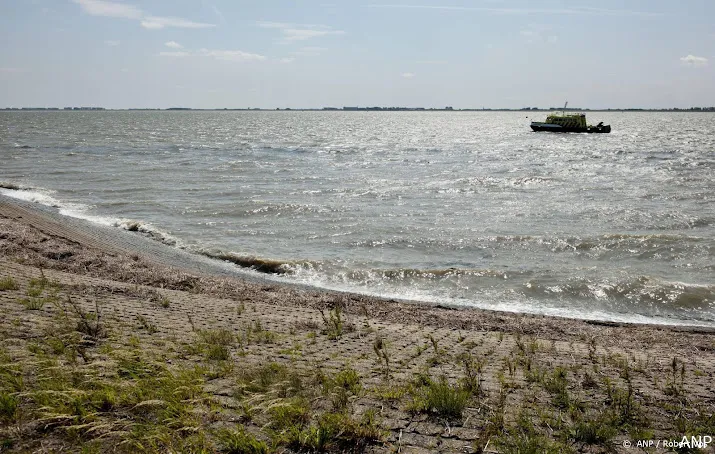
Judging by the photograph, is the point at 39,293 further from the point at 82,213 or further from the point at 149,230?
the point at 82,213

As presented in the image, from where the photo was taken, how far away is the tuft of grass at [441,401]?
509 centimetres

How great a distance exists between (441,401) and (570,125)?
286ft

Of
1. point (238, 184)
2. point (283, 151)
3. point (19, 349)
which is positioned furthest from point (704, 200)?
point (283, 151)

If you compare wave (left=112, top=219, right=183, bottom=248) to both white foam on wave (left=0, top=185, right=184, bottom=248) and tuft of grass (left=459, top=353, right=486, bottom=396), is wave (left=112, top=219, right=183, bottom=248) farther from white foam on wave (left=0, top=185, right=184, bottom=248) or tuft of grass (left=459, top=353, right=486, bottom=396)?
tuft of grass (left=459, top=353, right=486, bottom=396)

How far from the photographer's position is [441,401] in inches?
202

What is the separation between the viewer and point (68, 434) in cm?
427

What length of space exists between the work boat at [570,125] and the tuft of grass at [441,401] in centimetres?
8463

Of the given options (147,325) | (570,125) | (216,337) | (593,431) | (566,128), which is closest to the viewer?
(593,431)

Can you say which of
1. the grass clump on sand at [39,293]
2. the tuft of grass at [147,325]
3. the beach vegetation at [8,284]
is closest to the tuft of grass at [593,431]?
the tuft of grass at [147,325]

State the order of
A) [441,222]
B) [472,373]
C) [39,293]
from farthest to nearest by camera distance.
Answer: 1. [441,222]
2. [39,293]
3. [472,373]

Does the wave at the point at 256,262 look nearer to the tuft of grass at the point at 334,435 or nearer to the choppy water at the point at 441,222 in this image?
the choppy water at the point at 441,222

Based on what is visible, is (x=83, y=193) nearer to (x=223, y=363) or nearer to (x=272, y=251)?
(x=272, y=251)

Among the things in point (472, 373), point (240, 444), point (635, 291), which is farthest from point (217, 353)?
point (635, 291)

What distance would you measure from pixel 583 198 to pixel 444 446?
79.7 feet
